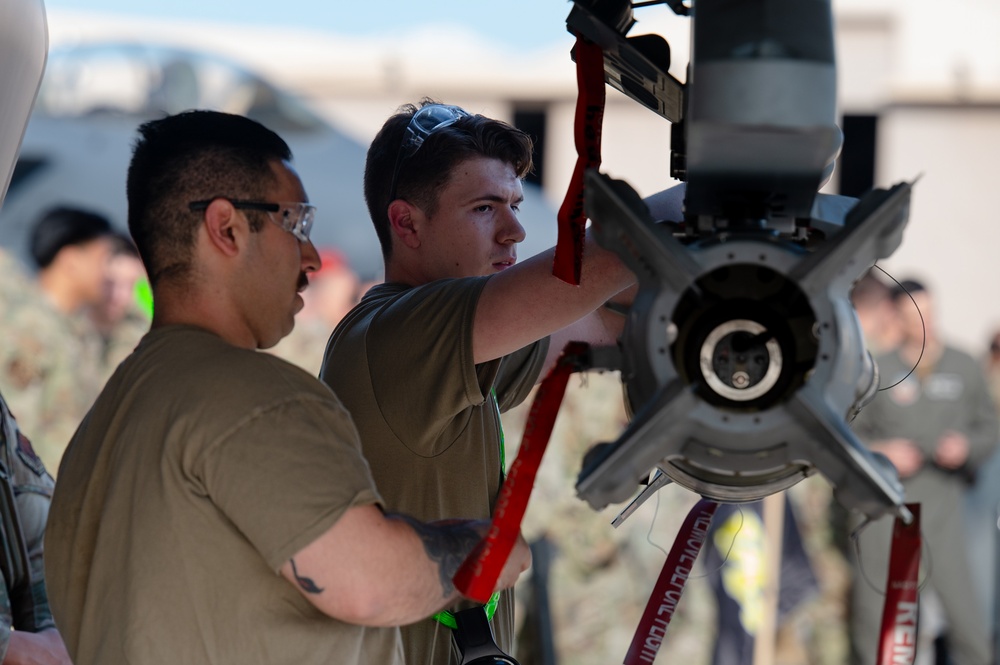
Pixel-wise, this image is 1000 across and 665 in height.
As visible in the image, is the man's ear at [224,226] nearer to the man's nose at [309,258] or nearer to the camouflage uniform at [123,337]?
the man's nose at [309,258]

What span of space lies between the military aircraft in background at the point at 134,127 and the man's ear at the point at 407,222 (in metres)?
6.29

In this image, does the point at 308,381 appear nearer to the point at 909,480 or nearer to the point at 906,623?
the point at 906,623

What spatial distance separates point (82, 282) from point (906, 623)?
17.6ft

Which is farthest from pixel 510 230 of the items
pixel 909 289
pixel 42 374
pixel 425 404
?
pixel 909 289

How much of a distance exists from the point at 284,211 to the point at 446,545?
48 centimetres

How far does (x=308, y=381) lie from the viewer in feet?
5.42

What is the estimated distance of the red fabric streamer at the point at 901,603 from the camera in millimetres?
1686

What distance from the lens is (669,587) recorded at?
183 cm

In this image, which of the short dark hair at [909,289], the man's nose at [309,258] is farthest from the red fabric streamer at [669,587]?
the short dark hair at [909,289]

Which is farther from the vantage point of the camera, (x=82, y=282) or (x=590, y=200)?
(x=82, y=282)

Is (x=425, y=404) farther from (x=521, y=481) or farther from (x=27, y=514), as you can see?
(x=27, y=514)

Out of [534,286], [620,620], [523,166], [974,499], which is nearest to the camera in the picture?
[534,286]

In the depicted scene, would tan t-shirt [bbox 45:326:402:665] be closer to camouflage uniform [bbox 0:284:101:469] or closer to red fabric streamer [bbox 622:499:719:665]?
red fabric streamer [bbox 622:499:719:665]

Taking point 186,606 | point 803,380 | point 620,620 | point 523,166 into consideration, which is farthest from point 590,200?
point 620,620
